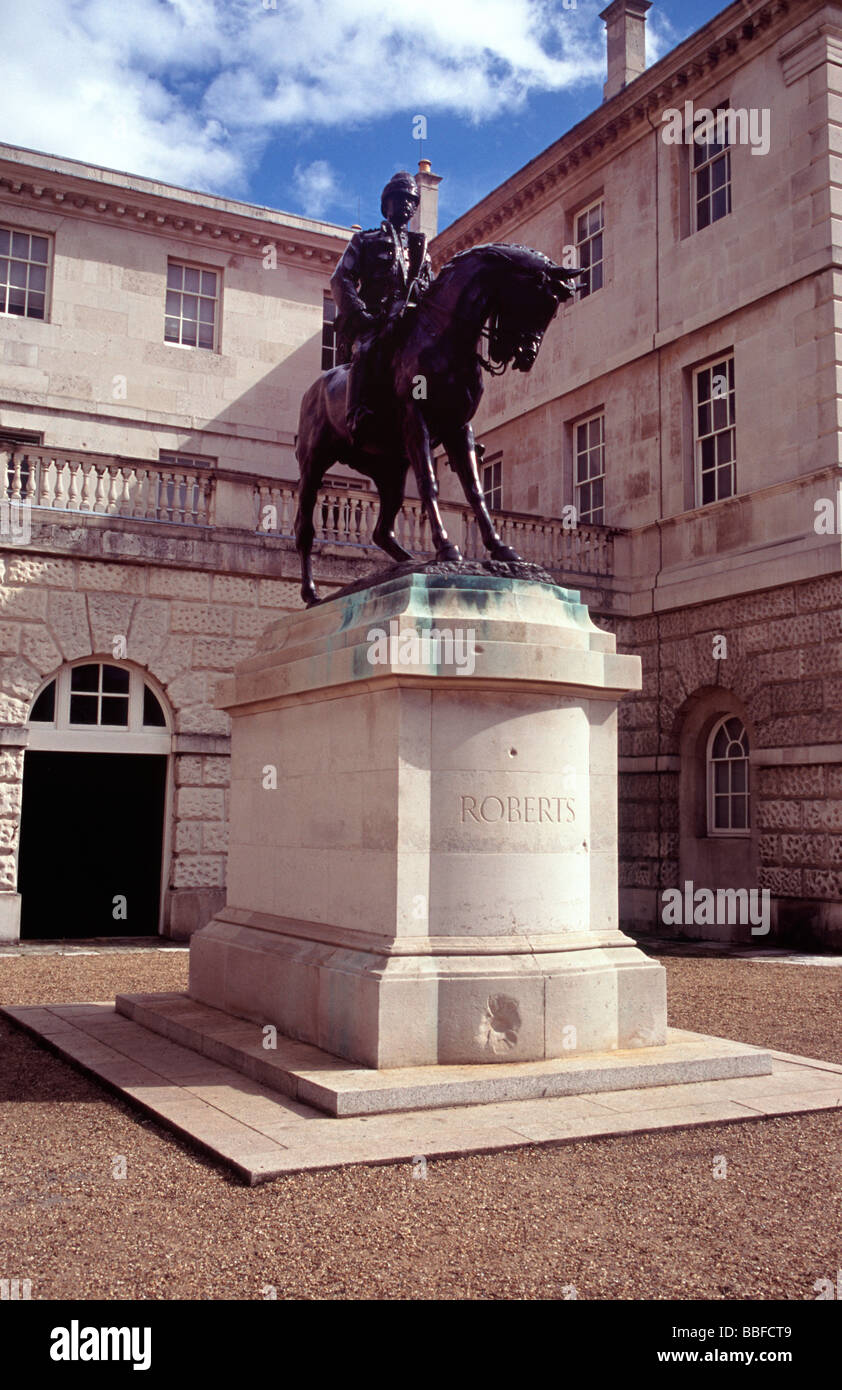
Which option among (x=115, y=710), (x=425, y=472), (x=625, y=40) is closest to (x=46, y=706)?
(x=115, y=710)

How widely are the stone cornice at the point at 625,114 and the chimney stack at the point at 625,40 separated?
1.51 metres

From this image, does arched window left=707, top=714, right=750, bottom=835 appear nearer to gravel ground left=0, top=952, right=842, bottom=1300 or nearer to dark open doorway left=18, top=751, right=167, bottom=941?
dark open doorway left=18, top=751, right=167, bottom=941

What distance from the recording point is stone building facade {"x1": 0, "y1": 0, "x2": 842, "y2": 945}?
16078mm

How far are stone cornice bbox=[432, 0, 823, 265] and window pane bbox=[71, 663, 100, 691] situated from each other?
12.8 metres

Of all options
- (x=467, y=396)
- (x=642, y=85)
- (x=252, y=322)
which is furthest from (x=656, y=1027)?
(x=252, y=322)

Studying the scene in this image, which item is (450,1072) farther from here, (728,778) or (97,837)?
(728,778)

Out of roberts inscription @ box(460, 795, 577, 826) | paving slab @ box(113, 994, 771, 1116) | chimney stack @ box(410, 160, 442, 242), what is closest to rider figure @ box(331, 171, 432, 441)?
roberts inscription @ box(460, 795, 577, 826)

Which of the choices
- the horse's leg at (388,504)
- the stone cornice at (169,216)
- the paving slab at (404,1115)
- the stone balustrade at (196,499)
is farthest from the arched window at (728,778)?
the stone cornice at (169,216)

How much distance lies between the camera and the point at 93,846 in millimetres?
17266

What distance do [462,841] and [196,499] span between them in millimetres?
11988

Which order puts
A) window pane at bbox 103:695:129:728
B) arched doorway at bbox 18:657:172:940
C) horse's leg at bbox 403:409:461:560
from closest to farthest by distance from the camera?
horse's leg at bbox 403:409:461:560
window pane at bbox 103:695:129:728
arched doorway at bbox 18:657:172:940

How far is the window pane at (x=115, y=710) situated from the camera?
16438 mm

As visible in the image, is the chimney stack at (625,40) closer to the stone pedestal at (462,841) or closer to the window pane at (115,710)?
the window pane at (115,710)
